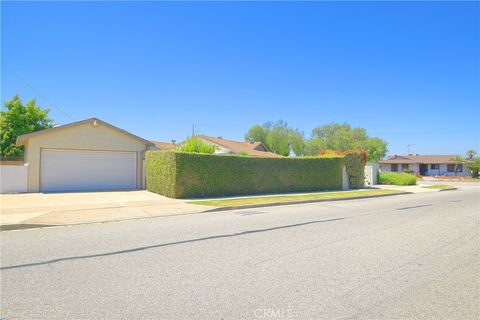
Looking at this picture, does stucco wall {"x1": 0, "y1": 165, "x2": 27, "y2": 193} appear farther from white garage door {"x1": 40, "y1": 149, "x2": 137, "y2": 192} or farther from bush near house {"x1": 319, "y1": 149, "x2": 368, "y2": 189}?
bush near house {"x1": 319, "y1": 149, "x2": 368, "y2": 189}

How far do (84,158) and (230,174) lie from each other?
8853 millimetres

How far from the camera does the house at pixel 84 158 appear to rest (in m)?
17.9

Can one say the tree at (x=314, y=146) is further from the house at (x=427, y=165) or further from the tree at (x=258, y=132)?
the house at (x=427, y=165)

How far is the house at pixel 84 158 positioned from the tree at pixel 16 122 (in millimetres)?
7350

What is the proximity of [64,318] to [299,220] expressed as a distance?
737cm

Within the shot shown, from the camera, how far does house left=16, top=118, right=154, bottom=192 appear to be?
1788 centimetres

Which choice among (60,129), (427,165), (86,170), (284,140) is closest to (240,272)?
(86,170)

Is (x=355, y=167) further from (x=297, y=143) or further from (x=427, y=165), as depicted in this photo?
(x=427, y=165)

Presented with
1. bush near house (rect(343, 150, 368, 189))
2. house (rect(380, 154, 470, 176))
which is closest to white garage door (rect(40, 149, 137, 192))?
bush near house (rect(343, 150, 368, 189))

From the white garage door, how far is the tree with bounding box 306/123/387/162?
1605 inches

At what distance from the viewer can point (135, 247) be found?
6453mm

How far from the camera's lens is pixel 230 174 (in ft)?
57.6

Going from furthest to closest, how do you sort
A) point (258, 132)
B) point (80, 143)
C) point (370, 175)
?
point (258, 132)
point (370, 175)
point (80, 143)

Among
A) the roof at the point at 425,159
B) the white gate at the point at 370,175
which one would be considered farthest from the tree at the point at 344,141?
the white gate at the point at 370,175
